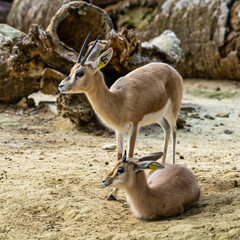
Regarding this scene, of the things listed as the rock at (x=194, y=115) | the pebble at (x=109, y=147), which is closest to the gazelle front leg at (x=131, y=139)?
the pebble at (x=109, y=147)

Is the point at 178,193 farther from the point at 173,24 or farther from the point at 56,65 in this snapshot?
the point at 173,24

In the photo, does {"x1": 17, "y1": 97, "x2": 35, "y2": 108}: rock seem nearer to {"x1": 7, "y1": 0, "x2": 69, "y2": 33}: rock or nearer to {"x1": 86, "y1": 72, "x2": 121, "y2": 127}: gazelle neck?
{"x1": 86, "y1": 72, "x2": 121, "y2": 127}: gazelle neck

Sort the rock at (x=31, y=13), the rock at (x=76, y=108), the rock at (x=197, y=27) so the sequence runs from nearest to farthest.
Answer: the rock at (x=76, y=108), the rock at (x=197, y=27), the rock at (x=31, y=13)

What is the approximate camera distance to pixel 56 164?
225 inches

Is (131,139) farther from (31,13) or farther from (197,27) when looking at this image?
(31,13)

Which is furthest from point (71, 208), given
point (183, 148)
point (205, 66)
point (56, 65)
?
point (205, 66)

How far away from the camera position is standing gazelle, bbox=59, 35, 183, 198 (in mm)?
4887

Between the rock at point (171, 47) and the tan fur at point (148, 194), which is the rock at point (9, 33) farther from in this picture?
the tan fur at point (148, 194)

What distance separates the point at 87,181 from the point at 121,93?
116 centimetres

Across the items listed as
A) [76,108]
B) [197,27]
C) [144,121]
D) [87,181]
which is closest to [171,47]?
[76,108]

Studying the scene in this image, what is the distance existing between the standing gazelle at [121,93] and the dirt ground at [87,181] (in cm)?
77

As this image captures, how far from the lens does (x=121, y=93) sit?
5141mm

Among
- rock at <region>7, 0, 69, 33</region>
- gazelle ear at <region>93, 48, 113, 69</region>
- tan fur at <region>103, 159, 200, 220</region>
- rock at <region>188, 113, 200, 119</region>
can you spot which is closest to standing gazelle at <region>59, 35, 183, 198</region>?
gazelle ear at <region>93, 48, 113, 69</region>

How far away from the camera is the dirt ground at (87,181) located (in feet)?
11.8
